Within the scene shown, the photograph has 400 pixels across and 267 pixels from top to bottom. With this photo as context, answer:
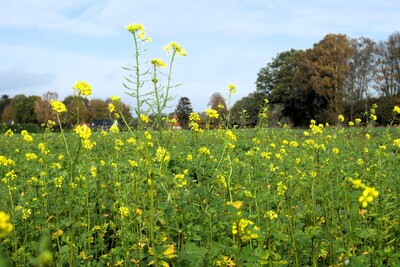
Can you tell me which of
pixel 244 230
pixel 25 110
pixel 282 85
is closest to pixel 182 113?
pixel 244 230

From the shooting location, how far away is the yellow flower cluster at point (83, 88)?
7.21 ft

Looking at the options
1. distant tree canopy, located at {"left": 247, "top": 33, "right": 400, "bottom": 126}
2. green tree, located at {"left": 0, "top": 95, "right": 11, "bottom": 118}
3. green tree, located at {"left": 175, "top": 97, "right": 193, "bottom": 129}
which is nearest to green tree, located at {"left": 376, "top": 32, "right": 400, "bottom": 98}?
distant tree canopy, located at {"left": 247, "top": 33, "right": 400, "bottom": 126}

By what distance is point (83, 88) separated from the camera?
222 cm

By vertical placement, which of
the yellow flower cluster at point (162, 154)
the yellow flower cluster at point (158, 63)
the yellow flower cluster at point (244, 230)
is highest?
the yellow flower cluster at point (158, 63)

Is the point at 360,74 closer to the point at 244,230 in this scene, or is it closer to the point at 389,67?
the point at 389,67

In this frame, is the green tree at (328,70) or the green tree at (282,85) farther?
the green tree at (282,85)

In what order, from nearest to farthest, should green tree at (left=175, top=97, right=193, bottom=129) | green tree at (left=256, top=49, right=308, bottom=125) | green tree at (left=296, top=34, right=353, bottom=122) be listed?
green tree at (left=175, top=97, right=193, bottom=129) → green tree at (left=296, top=34, right=353, bottom=122) → green tree at (left=256, top=49, right=308, bottom=125)

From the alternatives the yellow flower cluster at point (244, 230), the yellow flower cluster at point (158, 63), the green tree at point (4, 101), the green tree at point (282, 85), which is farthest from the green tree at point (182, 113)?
the green tree at point (4, 101)

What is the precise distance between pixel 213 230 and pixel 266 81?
46997 mm

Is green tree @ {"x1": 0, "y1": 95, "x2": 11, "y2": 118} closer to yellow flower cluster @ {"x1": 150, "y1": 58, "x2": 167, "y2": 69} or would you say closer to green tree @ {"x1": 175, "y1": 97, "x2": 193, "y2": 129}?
green tree @ {"x1": 175, "y1": 97, "x2": 193, "y2": 129}

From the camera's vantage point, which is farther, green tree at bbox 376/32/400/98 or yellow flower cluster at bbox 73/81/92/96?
green tree at bbox 376/32/400/98

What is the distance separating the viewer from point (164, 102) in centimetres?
236

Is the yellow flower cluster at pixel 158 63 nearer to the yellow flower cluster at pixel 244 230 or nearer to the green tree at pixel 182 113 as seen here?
the green tree at pixel 182 113

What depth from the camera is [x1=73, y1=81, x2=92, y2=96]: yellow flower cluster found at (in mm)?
2196
